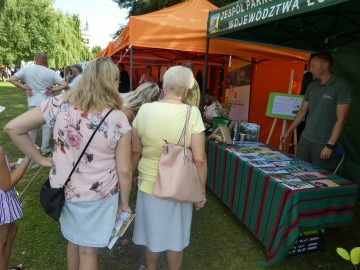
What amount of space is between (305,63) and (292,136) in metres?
1.30

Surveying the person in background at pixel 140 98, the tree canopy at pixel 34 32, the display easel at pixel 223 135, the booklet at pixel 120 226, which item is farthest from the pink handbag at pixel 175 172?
the tree canopy at pixel 34 32

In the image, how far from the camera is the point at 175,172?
5.38 ft

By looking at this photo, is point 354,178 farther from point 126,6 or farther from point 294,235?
point 126,6

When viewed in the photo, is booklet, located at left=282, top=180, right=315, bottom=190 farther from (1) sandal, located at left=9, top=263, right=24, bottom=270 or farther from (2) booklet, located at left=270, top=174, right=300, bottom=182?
(1) sandal, located at left=9, top=263, right=24, bottom=270

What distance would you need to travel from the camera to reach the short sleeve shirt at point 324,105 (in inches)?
107

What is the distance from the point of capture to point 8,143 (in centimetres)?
576

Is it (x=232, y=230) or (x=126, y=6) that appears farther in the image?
(x=126, y=6)

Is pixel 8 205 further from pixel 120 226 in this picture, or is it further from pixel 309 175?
pixel 309 175

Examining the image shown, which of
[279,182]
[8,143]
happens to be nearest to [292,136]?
[279,182]

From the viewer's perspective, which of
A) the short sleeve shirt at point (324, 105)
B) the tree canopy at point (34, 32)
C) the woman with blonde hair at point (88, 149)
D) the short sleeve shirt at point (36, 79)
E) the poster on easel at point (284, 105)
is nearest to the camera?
the woman with blonde hair at point (88, 149)

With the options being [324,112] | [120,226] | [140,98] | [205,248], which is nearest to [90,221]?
[120,226]

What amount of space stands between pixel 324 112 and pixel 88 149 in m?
2.47

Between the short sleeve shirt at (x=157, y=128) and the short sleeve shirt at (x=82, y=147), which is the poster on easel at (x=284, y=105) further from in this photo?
the short sleeve shirt at (x=82, y=147)

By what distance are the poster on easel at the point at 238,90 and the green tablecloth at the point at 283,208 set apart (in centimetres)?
321
